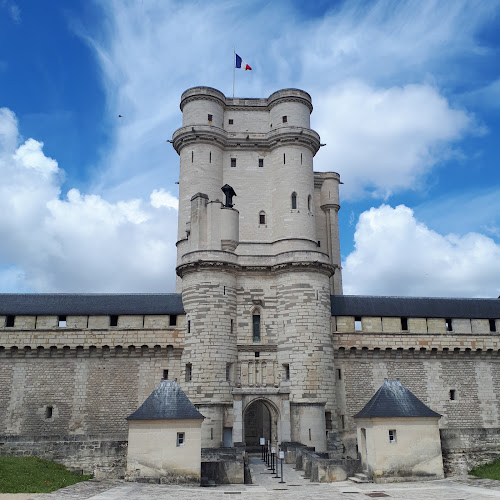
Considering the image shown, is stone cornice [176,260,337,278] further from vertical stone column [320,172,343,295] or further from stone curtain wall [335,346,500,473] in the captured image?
vertical stone column [320,172,343,295]

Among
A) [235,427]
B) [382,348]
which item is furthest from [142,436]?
[382,348]

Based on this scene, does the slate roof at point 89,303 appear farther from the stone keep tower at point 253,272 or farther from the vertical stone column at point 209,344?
the vertical stone column at point 209,344

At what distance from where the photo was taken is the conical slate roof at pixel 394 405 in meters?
21.0

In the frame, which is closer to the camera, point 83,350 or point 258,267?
point 83,350

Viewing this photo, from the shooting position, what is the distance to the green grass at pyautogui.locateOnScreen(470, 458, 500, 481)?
66.9ft

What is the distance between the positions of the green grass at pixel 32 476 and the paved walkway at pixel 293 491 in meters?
0.65

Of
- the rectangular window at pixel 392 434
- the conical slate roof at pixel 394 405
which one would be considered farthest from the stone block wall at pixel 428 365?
the rectangular window at pixel 392 434

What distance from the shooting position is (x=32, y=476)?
1728 centimetres

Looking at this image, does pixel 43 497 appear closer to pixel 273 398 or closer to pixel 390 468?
pixel 390 468

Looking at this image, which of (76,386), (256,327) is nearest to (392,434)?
(256,327)

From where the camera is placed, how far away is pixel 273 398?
28688mm

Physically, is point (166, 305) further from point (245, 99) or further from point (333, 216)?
point (245, 99)

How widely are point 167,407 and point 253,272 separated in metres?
12.6

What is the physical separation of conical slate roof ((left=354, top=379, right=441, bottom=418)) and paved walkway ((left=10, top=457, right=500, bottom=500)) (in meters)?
2.51
